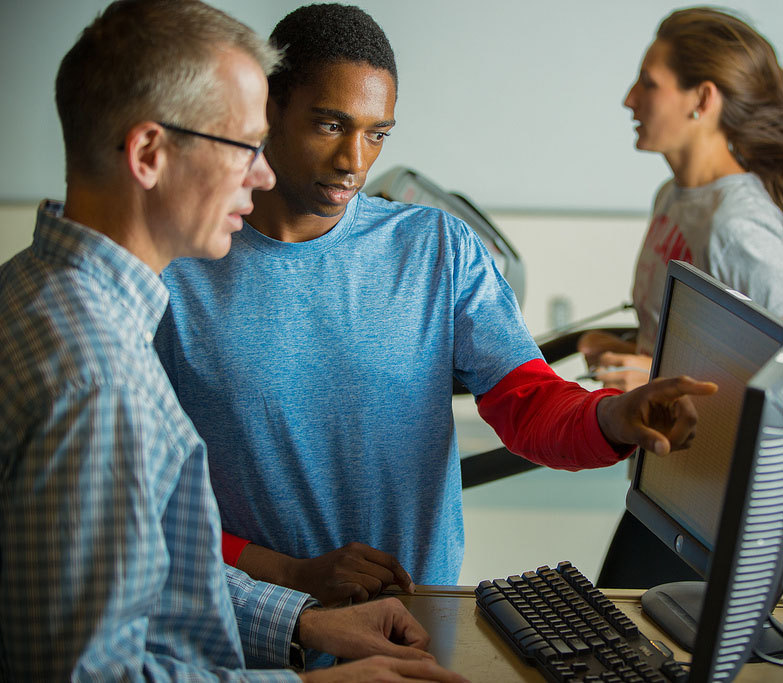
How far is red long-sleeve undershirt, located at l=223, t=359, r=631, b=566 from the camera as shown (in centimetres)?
111

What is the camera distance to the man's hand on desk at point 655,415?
95cm

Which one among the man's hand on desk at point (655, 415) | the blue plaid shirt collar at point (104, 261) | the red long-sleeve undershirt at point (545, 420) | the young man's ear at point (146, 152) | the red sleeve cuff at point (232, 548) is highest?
the young man's ear at point (146, 152)

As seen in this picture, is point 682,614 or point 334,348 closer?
point 682,614

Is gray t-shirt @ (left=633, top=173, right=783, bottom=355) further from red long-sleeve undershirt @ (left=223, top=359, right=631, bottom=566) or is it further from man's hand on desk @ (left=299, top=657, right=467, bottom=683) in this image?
man's hand on desk @ (left=299, top=657, right=467, bottom=683)

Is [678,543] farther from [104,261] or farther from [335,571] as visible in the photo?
[104,261]

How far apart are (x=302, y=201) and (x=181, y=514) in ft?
1.89

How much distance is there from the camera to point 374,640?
979 mm

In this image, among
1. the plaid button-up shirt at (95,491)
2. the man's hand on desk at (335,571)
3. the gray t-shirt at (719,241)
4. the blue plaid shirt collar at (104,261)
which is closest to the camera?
the plaid button-up shirt at (95,491)

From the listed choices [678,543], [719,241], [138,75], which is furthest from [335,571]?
[719,241]

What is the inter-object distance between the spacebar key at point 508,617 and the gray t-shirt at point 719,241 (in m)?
0.95

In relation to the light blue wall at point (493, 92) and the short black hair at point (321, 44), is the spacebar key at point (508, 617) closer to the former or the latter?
the short black hair at point (321, 44)

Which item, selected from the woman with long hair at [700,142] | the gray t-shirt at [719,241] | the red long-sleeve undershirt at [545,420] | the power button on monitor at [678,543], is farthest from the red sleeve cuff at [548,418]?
the woman with long hair at [700,142]

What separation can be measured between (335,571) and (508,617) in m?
0.23

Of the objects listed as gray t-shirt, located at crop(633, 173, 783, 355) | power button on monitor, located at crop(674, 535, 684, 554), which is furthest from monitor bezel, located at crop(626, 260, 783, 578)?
gray t-shirt, located at crop(633, 173, 783, 355)
